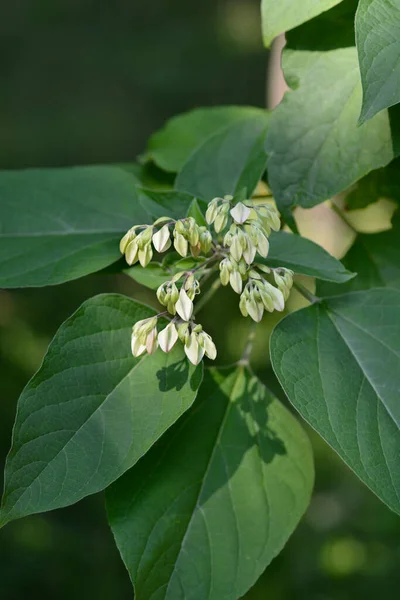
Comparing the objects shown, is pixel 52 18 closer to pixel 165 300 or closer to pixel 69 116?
pixel 69 116

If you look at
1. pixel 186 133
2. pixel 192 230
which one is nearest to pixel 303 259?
pixel 192 230

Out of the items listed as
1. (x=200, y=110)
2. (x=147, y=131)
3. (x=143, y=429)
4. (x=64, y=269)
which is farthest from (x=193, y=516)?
(x=147, y=131)

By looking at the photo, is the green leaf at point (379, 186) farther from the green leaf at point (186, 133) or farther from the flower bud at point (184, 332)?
the flower bud at point (184, 332)

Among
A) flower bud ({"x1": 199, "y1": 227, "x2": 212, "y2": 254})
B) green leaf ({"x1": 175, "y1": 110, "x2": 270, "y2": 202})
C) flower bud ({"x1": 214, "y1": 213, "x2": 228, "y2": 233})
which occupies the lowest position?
green leaf ({"x1": 175, "y1": 110, "x2": 270, "y2": 202})

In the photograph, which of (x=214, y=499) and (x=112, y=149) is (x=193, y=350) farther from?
(x=112, y=149)

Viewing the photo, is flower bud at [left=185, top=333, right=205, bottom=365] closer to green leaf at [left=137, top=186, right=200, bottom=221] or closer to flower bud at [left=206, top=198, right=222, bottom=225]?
flower bud at [left=206, top=198, right=222, bottom=225]

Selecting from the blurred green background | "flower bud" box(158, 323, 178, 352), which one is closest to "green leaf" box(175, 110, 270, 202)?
"flower bud" box(158, 323, 178, 352)
